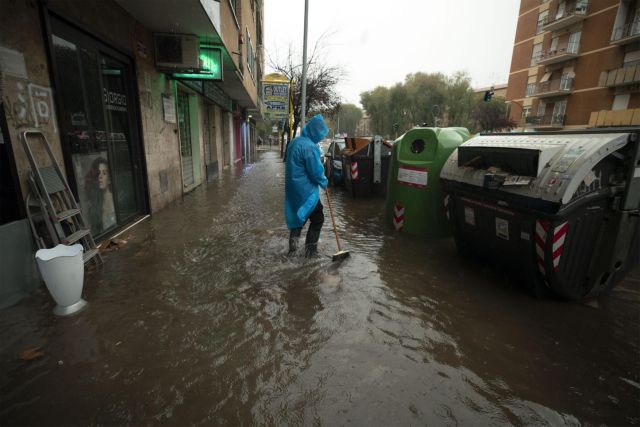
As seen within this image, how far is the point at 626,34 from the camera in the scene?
79.4ft

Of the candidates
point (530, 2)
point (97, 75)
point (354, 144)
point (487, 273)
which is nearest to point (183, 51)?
point (97, 75)

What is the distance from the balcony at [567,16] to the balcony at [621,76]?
614 cm

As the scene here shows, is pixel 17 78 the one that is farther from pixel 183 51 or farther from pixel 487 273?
pixel 487 273

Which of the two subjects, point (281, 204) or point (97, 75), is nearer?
point (97, 75)

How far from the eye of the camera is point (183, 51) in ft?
20.5

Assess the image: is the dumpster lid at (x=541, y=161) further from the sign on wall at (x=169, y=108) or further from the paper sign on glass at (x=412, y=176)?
the sign on wall at (x=169, y=108)

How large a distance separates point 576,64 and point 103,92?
3683cm

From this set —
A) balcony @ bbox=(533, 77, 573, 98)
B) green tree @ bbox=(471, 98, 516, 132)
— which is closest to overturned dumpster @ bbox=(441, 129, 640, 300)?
balcony @ bbox=(533, 77, 573, 98)

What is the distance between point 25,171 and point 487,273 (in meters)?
5.11

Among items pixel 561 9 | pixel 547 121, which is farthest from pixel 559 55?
pixel 547 121

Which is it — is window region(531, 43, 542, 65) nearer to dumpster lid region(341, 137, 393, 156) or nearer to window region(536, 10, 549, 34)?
window region(536, 10, 549, 34)

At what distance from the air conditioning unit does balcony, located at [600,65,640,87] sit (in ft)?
98.2

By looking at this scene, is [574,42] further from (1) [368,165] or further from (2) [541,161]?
(2) [541,161]

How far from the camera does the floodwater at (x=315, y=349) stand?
1967 millimetres
